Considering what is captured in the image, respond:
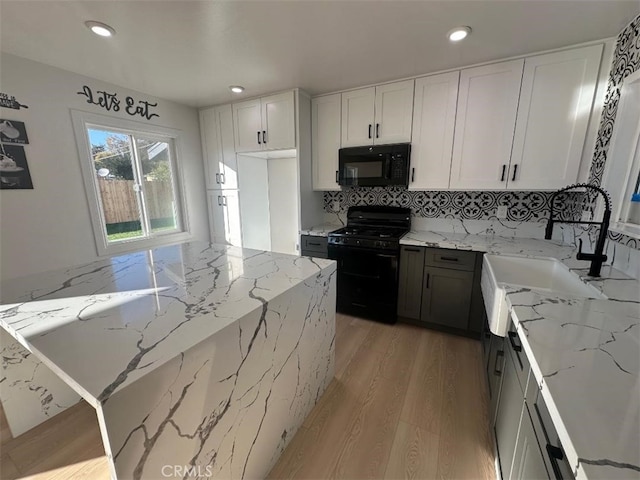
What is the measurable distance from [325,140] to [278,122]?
0.55 metres

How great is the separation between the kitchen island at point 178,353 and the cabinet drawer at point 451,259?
114 centimetres

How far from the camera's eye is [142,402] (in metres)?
0.71

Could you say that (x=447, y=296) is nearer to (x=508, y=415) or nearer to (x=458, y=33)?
(x=508, y=415)

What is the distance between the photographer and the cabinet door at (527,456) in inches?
30.8

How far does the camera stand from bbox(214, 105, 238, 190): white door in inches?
127

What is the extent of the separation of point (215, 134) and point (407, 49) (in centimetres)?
241

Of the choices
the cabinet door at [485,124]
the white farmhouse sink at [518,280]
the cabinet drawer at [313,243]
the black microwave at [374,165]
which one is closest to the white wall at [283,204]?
the cabinet drawer at [313,243]

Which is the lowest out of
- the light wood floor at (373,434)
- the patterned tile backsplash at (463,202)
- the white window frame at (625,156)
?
the light wood floor at (373,434)

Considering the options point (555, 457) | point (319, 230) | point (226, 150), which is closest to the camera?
point (555, 457)

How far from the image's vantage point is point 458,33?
177 centimetres

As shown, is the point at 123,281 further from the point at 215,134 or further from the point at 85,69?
the point at 215,134

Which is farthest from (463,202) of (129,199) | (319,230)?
(129,199)

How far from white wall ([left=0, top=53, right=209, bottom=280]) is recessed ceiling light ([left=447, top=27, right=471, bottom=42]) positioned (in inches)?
119

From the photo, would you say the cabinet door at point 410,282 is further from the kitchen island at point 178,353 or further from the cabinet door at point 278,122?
the cabinet door at point 278,122
